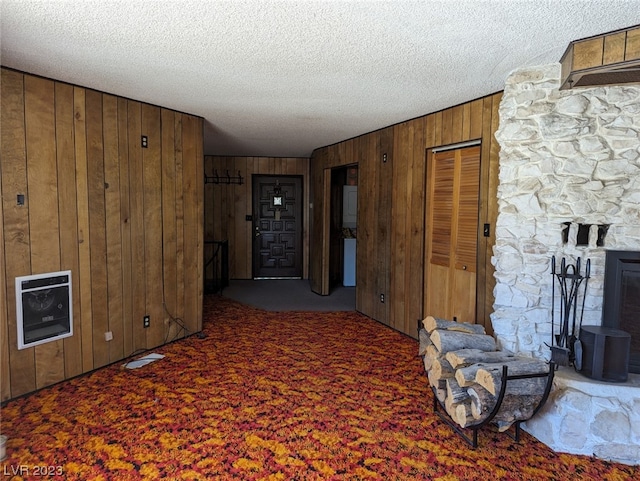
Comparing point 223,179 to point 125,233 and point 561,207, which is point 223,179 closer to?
point 125,233

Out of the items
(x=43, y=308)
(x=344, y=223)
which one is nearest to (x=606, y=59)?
(x=43, y=308)

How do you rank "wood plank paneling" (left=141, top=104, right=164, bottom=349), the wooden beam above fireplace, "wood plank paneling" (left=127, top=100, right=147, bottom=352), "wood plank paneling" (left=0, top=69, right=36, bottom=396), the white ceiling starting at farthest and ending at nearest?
"wood plank paneling" (left=141, top=104, right=164, bottom=349), "wood plank paneling" (left=127, top=100, right=147, bottom=352), "wood plank paneling" (left=0, top=69, right=36, bottom=396), the wooden beam above fireplace, the white ceiling

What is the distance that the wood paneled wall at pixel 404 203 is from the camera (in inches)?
136

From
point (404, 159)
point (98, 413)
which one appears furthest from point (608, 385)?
point (98, 413)

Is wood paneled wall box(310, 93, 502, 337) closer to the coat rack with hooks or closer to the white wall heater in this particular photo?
the coat rack with hooks

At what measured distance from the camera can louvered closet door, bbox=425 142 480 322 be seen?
374 centimetres

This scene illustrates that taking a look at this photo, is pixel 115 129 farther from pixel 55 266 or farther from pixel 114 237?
pixel 55 266

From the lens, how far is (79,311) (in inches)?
132

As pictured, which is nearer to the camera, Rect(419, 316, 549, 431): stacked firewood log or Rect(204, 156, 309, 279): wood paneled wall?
Rect(419, 316, 549, 431): stacked firewood log

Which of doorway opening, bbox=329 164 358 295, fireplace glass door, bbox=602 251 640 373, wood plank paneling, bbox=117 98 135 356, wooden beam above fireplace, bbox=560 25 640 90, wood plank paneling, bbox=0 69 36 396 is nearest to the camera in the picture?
wooden beam above fireplace, bbox=560 25 640 90

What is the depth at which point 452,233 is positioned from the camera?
13.1ft

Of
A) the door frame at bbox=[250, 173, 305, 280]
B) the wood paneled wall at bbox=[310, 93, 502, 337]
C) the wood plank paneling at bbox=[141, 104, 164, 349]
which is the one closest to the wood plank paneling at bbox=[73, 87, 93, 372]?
the wood plank paneling at bbox=[141, 104, 164, 349]

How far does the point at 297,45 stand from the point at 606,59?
171 cm

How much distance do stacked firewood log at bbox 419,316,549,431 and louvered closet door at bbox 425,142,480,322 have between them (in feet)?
3.28
